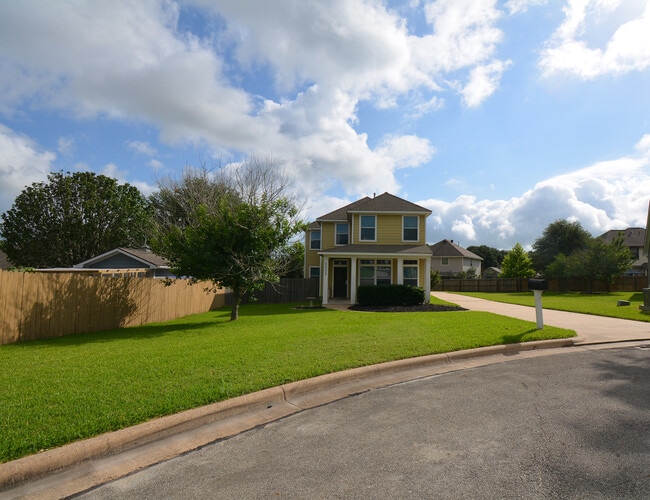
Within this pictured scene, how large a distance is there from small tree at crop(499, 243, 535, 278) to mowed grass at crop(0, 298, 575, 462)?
41.8 metres

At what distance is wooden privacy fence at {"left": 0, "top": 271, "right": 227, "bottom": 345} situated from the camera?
10.4 m

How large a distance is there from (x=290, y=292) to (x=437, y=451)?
933 inches

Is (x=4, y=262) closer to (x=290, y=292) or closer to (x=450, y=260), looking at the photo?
(x=290, y=292)

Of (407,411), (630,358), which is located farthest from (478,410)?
(630,358)

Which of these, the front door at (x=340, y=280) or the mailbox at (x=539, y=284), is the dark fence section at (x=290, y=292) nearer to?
the front door at (x=340, y=280)

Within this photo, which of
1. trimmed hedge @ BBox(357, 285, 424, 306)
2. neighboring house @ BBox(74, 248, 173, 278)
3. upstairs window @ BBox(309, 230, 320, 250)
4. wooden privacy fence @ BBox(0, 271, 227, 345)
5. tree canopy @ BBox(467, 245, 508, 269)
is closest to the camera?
wooden privacy fence @ BBox(0, 271, 227, 345)

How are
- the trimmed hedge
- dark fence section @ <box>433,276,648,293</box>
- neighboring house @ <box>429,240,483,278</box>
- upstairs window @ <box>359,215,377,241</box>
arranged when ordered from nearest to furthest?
1. the trimmed hedge
2. upstairs window @ <box>359,215,377,241</box>
3. dark fence section @ <box>433,276,648,293</box>
4. neighboring house @ <box>429,240,483,278</box>

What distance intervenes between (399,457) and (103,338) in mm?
10064

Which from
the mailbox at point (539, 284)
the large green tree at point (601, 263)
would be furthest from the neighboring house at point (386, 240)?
the large green tree at point (601, 263)

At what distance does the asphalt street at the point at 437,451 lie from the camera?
3158mm

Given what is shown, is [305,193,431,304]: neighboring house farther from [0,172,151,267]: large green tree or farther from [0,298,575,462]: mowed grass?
[0,172,151,267]: large green tree

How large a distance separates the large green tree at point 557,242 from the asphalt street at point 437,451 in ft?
165

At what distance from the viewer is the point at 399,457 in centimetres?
369

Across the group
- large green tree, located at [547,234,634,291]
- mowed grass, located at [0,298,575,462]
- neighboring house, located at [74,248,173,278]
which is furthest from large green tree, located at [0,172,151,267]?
large green tree, located at [547,234,634,291]
